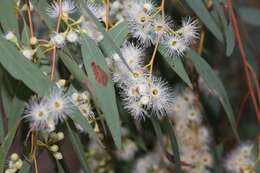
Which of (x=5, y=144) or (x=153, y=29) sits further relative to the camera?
(x=153, y=29)

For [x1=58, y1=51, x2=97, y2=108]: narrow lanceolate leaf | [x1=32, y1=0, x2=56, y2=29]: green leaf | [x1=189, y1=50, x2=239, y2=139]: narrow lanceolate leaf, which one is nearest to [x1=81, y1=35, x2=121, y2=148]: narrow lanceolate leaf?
[x1=58, y1=51, x2=97, y2=108]: narrow lanceolate leaf

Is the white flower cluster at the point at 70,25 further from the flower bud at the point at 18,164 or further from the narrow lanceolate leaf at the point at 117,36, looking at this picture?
the flower bud at the point at 18,164

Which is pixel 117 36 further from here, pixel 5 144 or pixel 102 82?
pixel 5 144

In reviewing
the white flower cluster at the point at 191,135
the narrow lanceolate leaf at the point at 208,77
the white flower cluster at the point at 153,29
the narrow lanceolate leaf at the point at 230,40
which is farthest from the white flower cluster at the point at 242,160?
the white flower cluster at the point at 153,29

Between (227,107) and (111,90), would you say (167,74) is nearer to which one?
(227,107)

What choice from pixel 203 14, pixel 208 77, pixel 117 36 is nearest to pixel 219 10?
pixel 203 14
